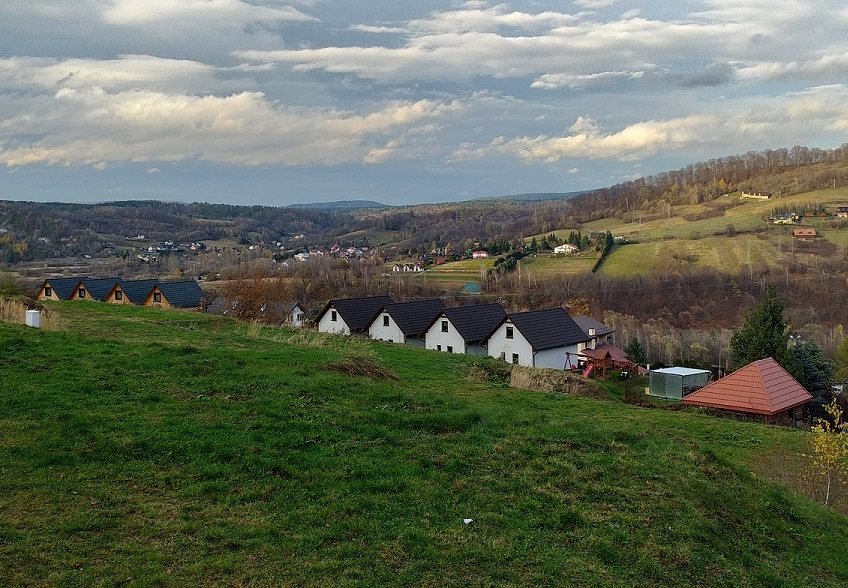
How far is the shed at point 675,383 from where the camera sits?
3027 centimetres

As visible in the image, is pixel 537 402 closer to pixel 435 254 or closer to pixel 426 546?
pixel 426 546

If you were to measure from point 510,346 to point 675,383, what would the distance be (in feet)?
28.0

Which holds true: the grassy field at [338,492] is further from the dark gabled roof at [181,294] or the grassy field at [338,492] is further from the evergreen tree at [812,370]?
the dark gabled roof at [181,294]

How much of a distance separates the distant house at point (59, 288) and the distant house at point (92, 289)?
1.00 feet

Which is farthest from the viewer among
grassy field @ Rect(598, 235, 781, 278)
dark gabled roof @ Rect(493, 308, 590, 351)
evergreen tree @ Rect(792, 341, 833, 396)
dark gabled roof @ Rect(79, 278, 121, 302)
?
grassy field @ Rect(598, 235, 781, 278)

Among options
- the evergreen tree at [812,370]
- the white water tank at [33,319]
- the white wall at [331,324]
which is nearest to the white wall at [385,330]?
the white wall at [331,324]

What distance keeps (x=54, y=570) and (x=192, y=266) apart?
109m

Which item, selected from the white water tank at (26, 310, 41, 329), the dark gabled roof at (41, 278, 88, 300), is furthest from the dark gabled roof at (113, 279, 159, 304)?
the white water tank at (26, 310, 41, 329)

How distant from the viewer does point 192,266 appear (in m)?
107

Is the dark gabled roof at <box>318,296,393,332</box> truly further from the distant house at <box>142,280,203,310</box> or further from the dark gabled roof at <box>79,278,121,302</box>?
the dark gabled roof at <box>79,278,121,302</box>

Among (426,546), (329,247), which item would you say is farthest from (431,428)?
(329,247)

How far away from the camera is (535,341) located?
34.2 m

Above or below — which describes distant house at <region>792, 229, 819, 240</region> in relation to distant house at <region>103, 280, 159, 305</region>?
above

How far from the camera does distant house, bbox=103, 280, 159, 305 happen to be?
4200cm
